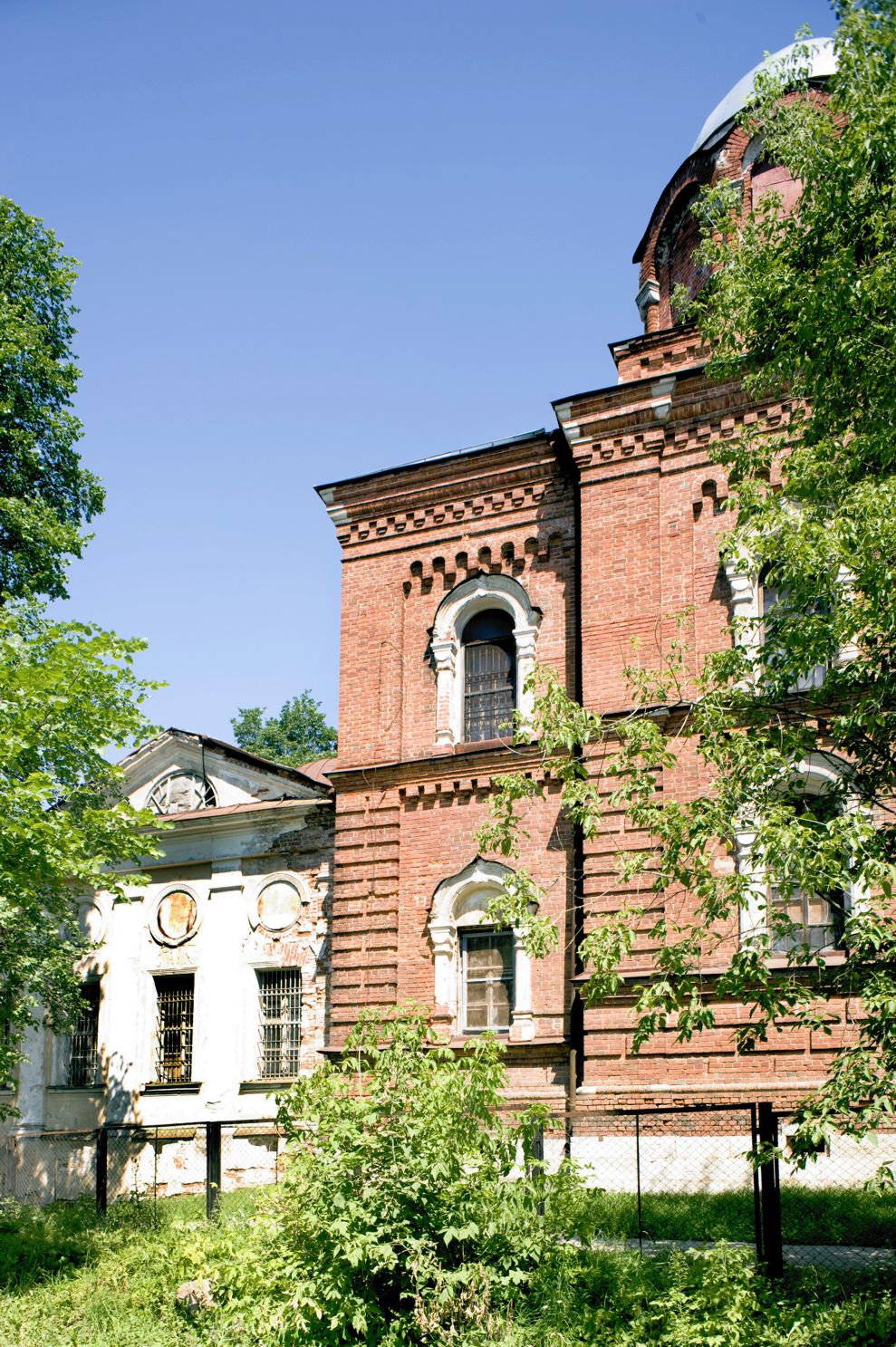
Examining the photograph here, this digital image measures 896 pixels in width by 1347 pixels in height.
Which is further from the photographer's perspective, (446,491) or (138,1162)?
(138,1162)

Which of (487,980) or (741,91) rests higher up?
(741,91)

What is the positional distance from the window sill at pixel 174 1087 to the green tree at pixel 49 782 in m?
3.02

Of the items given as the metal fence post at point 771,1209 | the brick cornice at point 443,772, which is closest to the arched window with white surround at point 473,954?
the brick cornice at point 443,772

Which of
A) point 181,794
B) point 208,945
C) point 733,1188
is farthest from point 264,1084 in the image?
point 733,1188

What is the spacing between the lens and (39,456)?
18969 millimetres

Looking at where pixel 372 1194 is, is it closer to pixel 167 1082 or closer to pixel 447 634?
pixel 447 634

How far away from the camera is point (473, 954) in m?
16.4

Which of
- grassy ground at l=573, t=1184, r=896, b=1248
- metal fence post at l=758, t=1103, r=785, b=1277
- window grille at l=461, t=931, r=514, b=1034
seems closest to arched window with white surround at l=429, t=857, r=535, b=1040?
window grille at l=461, t=931, r=514, b=1034

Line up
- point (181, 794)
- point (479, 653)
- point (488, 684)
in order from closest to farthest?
1. point (488, 684)
2. point (479, 653)
3. point (181, 794)

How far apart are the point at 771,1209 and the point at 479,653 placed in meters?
9.21

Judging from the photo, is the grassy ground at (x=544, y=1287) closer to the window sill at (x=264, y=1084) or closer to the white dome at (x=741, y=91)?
the window sill at (x=264, y=1084)

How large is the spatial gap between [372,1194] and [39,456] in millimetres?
13255

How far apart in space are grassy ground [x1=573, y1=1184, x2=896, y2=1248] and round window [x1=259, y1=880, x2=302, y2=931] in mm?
7534

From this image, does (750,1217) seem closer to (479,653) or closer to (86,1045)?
(479,653)
